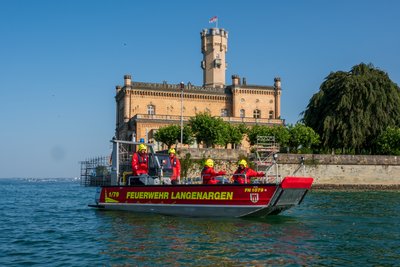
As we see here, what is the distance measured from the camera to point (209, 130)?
54.6m

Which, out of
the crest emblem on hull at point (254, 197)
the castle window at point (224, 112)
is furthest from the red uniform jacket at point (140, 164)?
the castle window at point (224, 112)

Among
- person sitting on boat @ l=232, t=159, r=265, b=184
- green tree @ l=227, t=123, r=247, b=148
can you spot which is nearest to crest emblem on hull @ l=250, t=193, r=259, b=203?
person sitting on boat @ l=232, t=159, r=265, b=184

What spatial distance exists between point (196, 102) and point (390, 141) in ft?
87.4

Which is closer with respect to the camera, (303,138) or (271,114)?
(303,138)

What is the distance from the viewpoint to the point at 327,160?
50562 millimetres

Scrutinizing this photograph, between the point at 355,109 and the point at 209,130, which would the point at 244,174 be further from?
the point at 355,109

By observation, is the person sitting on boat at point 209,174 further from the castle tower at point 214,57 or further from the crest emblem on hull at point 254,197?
the castle tower at point 214,57

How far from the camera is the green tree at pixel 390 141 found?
170ft

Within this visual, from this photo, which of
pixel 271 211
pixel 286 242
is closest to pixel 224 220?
pixel 271 211

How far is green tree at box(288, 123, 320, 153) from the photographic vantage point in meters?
53.9

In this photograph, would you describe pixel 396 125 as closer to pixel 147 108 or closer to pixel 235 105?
pixel 235 105

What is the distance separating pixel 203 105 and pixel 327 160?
23.4m

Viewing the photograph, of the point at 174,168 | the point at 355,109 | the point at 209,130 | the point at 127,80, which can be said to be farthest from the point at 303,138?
the point at 174,168

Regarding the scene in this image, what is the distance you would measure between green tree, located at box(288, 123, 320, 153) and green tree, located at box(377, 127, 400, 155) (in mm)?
6390
